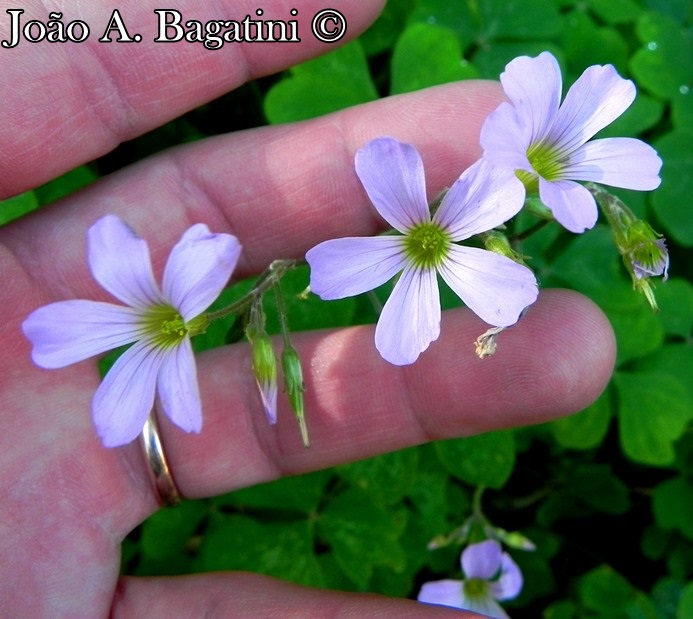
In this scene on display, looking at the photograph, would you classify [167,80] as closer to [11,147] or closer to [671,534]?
[11,147]

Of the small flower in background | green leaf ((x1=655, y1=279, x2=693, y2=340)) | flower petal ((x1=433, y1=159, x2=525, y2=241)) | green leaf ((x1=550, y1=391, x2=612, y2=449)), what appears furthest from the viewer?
green leaf ((x1=655, y1=279, x2=693, y2=340))

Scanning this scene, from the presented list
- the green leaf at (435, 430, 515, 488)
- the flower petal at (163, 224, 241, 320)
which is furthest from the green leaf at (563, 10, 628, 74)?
the flower petal at (163, 224, 241, 320)

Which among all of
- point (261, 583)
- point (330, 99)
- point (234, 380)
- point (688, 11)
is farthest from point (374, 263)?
point (688, 11)

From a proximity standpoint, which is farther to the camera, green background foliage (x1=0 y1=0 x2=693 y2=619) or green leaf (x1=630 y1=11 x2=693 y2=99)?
green leaf (x1=630 y1=11 x2=693 y2=99)

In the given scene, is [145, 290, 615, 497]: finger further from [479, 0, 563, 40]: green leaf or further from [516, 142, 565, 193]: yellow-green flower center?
→ [479, 0, 563, 40]: green leaf

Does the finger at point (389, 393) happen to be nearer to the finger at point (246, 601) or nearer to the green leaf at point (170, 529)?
the finger at point (246, 601)

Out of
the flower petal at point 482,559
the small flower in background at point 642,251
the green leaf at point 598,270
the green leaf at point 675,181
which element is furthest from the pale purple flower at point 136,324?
the green leaf at point 675,181
